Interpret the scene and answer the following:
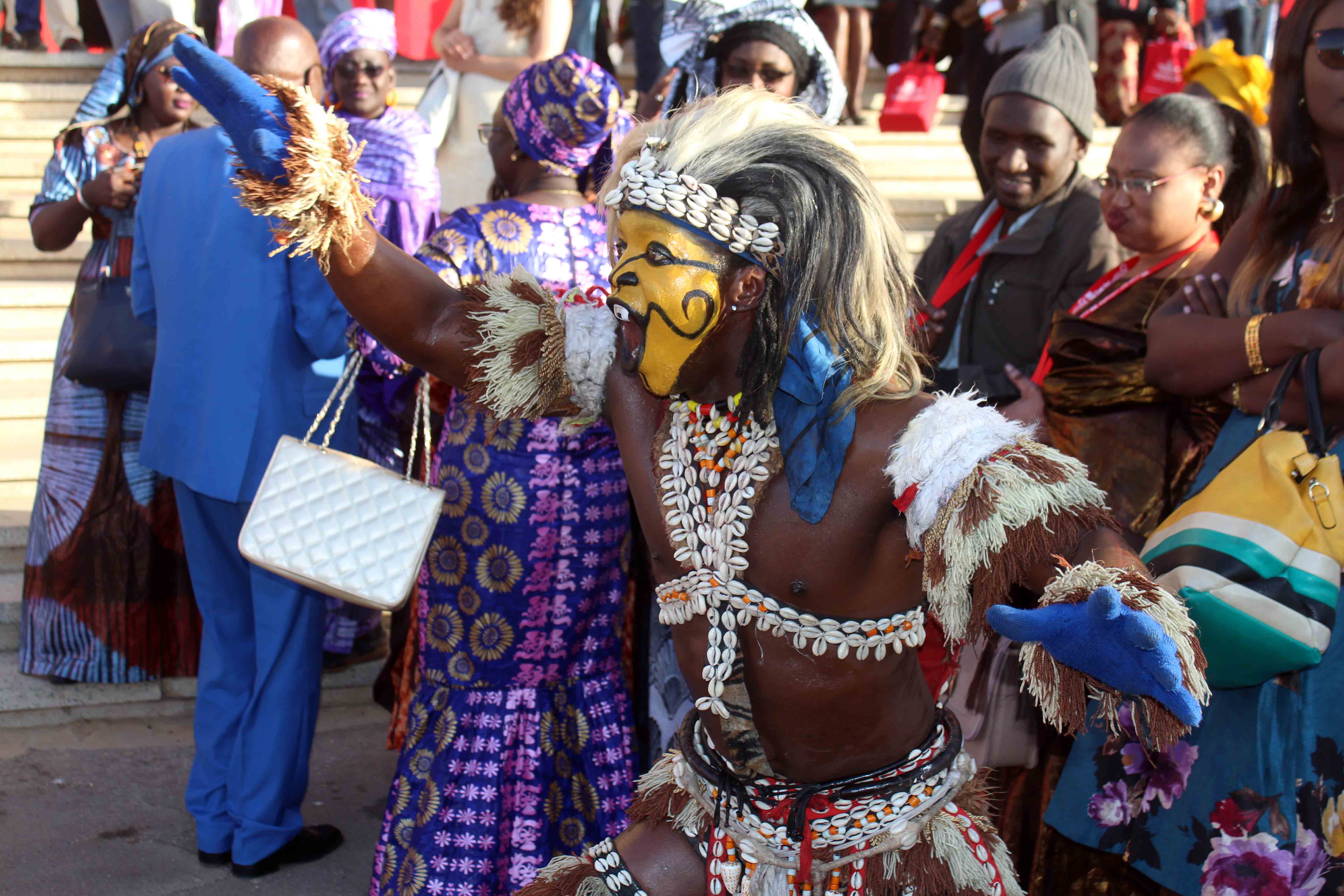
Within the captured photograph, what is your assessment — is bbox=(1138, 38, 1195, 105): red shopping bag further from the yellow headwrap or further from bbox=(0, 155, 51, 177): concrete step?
bbox=(0, 155, 51, 177): concrete step

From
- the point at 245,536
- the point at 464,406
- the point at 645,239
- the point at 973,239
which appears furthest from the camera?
the point at 973,239

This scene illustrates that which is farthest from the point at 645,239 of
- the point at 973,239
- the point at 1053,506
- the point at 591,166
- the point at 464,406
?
the point at 973,239

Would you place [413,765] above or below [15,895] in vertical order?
above

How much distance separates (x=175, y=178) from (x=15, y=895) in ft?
6.36

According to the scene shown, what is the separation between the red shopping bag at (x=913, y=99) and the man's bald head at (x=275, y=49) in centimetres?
521

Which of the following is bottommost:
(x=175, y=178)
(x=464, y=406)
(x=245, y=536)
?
(x=245, y=536)

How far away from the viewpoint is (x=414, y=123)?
169 inches

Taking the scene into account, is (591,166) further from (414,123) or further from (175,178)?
(414,123)

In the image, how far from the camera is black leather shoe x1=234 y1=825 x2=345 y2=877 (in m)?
3.28

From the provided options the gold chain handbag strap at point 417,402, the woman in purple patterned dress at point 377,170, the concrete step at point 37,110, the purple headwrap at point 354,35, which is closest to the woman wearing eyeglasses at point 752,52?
the woman in purple patterned dress at point 377,170

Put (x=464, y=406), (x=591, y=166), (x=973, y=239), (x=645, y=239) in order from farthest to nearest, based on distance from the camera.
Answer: (x=973, y=239) < (x=591, y=166) < (x=464, y=406) < (x=645, y=239)

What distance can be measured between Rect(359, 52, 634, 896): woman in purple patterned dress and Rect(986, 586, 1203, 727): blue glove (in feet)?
5.01

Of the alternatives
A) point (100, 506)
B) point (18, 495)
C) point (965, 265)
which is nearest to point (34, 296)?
point (18, 495)

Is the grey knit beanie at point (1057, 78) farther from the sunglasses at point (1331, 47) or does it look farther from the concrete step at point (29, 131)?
the concrete step at point (29, 131)
